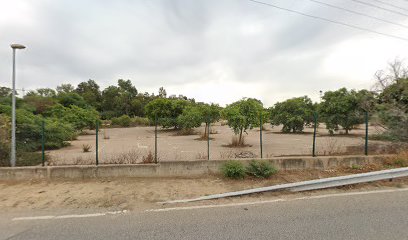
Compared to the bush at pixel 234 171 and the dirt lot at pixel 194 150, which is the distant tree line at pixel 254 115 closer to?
the dirt lot at pixel 194 150

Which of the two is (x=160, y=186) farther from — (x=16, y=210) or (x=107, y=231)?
(x=16, y=210)

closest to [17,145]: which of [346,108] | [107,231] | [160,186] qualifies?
[160,186]

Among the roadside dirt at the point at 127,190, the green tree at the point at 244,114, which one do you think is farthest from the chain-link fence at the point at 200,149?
the roadside dirt at the point at 127,190

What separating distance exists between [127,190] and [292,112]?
77.6 feet

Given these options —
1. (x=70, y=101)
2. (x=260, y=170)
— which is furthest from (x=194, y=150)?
(x=70, y=101)

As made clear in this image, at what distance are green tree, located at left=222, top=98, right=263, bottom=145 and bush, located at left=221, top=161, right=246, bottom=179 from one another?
847 centimetres

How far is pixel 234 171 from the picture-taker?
24.0 feet

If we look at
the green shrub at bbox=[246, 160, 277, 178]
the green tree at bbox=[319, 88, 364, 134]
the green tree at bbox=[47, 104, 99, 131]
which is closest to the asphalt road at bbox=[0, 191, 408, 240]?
the green shrub at bbox=[246, 160, 277, 178]

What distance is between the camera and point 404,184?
6.61 m

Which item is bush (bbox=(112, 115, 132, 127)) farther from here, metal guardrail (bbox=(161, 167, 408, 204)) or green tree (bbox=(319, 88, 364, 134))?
metal guardrail (bbox=(161, 167, 408, 204))

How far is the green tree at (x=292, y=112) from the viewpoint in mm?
26062

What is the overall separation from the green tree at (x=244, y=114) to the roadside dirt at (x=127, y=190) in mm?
8011

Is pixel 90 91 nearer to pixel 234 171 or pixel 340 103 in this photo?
pixel 340 103

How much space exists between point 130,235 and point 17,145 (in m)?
7.71
